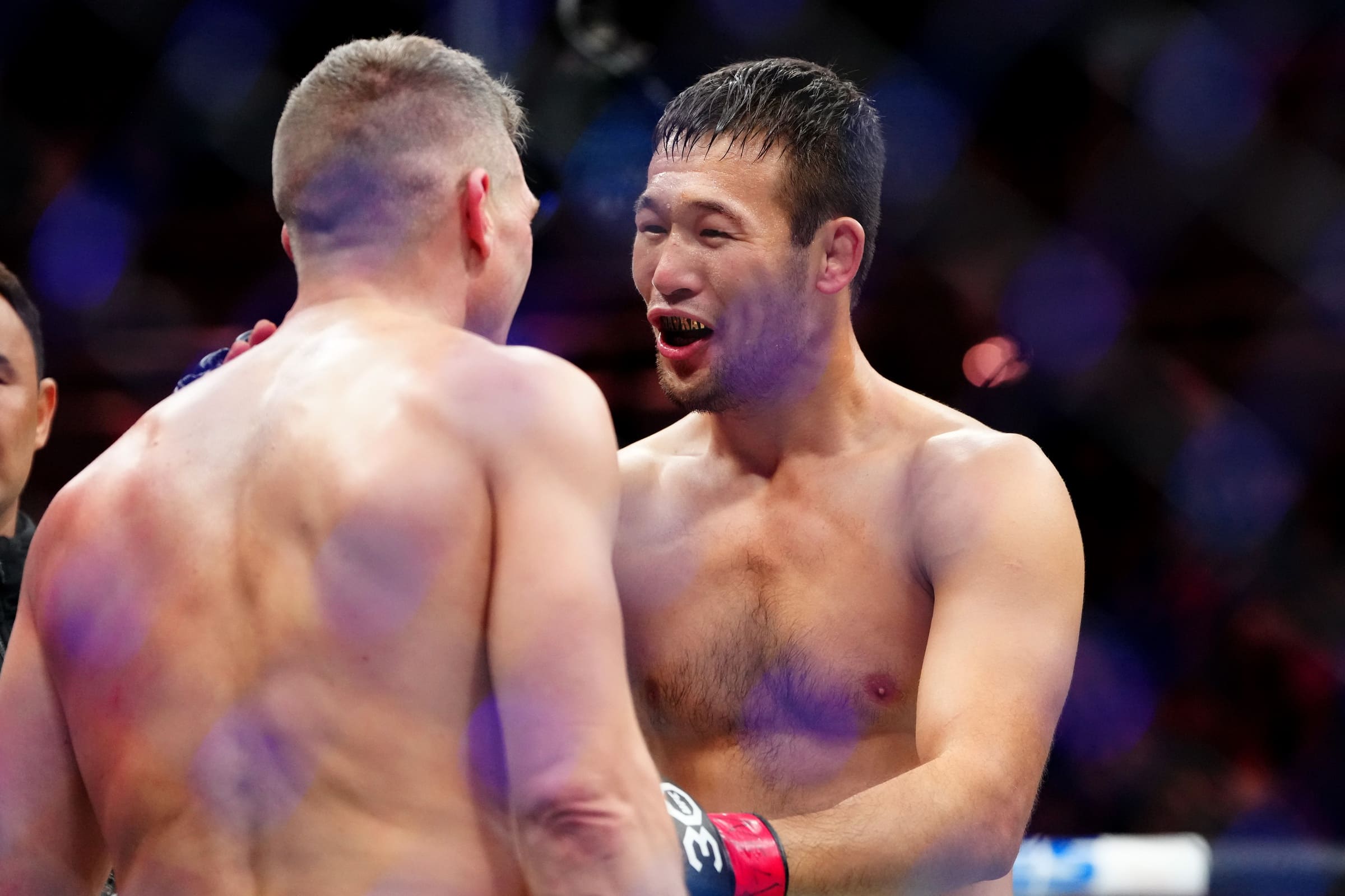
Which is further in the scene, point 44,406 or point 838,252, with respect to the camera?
point 44,406

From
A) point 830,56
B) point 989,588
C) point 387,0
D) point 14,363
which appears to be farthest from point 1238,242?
point 14,363

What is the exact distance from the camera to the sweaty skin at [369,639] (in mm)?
1039

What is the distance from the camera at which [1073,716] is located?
142 inches

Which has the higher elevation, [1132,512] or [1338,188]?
[1338,188]

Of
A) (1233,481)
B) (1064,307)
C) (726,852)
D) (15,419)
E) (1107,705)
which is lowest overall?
(1107,705)

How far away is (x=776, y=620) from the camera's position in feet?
5.82

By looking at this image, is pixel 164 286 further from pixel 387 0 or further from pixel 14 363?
pixel 14 363

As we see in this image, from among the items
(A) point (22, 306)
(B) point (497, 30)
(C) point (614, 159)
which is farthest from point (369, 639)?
(A) point (22, 306)

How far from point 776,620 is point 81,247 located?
12.4 ft

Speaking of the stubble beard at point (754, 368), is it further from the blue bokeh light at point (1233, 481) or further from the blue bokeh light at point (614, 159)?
the blue bokeh light at point (1233, 481)

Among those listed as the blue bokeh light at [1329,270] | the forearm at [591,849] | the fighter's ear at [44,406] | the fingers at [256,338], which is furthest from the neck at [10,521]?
the blue bokeh light at [1329,270]

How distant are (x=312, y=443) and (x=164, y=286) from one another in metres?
4.32

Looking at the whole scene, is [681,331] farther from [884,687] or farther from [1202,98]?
[1202,98]

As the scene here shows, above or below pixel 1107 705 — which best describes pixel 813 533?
above
